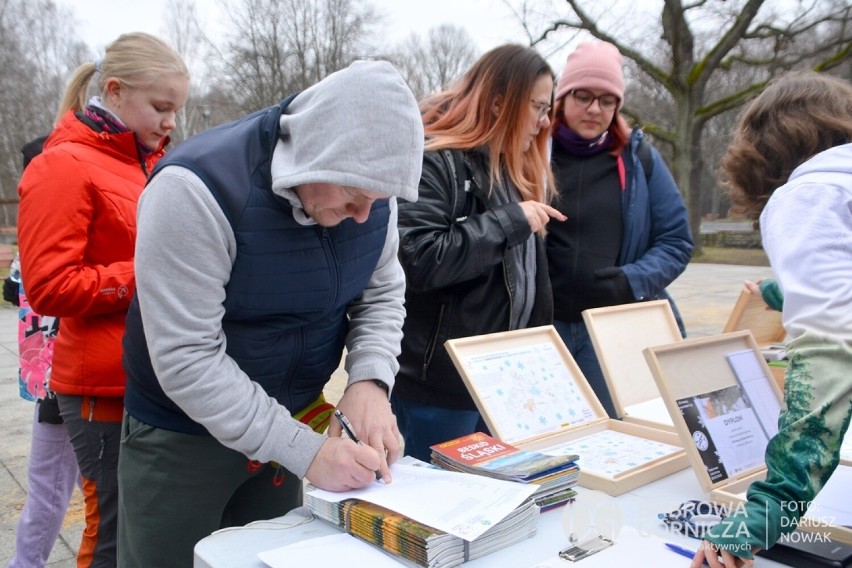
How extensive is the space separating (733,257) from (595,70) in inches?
626

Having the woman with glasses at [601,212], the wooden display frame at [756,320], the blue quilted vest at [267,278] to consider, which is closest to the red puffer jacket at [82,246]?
the blue quilted vest at [267,278]

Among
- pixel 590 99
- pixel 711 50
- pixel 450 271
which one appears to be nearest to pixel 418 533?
pixel 450 271

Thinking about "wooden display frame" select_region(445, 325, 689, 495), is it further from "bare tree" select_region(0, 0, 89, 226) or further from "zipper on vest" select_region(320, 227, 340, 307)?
"bare tree" select_region(0, 0, 89, 226)

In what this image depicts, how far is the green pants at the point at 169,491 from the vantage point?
52.9 inches

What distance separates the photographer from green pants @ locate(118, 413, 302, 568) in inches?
52.9

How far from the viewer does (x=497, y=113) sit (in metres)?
1.97

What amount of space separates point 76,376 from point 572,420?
1180 mm

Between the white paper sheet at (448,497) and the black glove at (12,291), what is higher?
the black glove at (12,291)

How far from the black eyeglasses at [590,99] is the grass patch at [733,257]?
46.3 ft

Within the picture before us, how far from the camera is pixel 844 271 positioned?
970mm

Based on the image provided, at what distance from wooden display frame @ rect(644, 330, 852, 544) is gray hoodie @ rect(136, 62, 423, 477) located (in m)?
0.62

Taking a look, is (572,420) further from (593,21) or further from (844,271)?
(593,21)

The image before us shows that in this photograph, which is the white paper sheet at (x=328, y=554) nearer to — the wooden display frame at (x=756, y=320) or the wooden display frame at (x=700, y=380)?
the wooden display frame at (x=700, y=380)

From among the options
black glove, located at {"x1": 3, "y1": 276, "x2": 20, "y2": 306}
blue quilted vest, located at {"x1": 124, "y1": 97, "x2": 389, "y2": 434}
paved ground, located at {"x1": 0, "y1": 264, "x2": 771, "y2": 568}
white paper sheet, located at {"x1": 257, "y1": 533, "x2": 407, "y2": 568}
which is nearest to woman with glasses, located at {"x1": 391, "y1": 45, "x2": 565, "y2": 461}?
blue quilted vest, located at {"x1": 124, "y1": 97, "x2": 389, "y2": 434}
